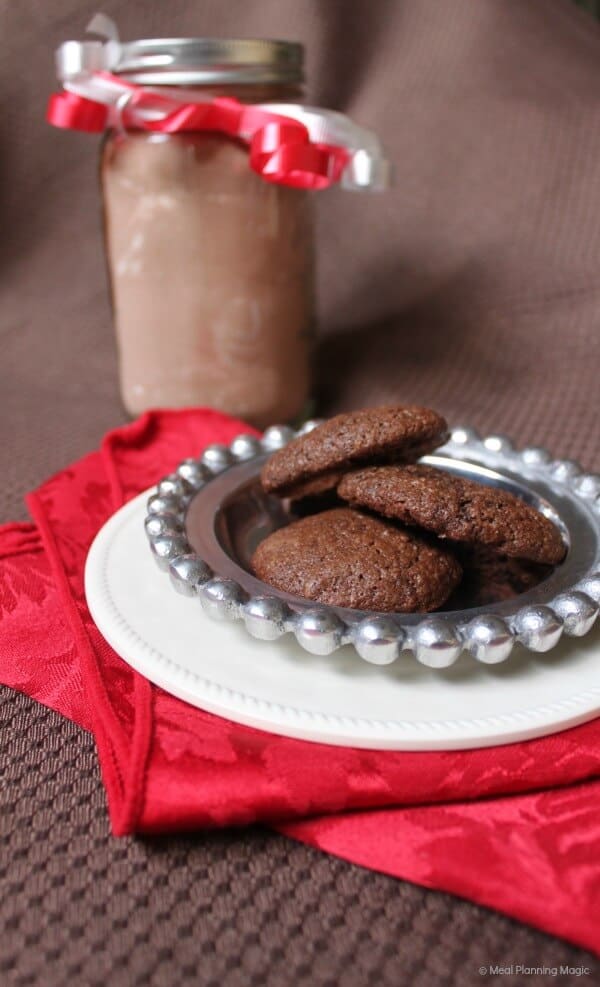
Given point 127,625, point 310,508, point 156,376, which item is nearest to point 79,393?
point 156,376

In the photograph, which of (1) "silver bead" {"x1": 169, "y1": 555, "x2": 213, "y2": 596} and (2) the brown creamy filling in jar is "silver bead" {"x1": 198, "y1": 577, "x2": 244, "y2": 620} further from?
(2) the brown creamy filling in jar

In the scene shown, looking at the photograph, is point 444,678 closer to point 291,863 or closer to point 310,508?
point 291,863

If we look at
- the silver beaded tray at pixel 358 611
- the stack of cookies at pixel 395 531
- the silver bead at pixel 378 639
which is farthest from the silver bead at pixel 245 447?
the silver bead at pixel 378 639

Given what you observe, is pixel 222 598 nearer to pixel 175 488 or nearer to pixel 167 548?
pixel 167 548

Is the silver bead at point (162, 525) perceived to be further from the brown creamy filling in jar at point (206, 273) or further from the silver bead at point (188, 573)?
the brown creamy filling in jar at point (206, 273)

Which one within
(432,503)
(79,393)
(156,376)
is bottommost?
(79,393)

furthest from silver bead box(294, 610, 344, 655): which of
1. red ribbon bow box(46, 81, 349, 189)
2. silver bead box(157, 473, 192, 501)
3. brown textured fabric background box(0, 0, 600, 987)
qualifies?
red ribbon bow box(46, 81, 349, 189)

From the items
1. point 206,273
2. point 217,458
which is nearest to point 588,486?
point 217,458
